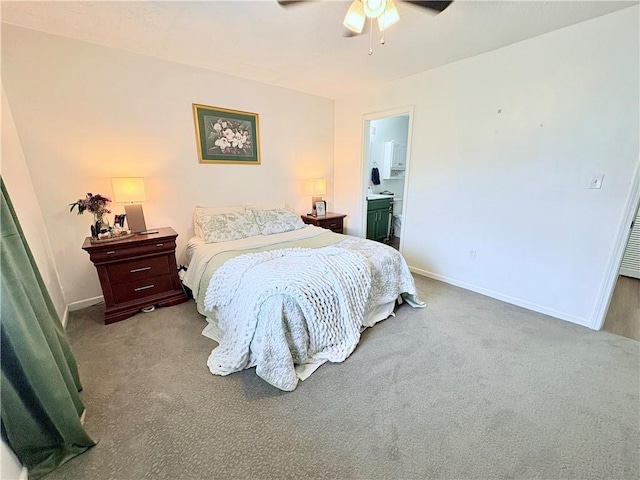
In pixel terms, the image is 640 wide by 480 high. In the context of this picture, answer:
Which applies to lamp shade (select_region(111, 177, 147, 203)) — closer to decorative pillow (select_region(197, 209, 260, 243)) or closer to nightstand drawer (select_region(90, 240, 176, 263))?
nightstand drawer (select_region(90, 240, 176, 263))

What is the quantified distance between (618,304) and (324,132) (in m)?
4.08

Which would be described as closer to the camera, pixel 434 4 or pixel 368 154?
pixel 434 4

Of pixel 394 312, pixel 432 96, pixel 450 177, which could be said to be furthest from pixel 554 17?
pixel 394 312

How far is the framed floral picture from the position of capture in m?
2.98

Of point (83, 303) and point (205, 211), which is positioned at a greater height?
point (205, 211)

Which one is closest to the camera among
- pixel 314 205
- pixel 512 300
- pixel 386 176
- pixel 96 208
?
pixel 96 208

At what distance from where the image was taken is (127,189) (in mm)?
2404

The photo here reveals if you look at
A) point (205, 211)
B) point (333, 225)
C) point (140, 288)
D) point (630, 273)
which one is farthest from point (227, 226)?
point (630, 273)

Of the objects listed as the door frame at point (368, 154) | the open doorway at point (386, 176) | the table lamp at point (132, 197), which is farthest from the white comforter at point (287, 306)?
the open doorway at point (386, 176)

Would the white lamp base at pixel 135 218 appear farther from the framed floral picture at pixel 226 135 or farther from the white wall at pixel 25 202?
the framed floral picture at pixel 226 135

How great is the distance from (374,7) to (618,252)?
8.57 ft

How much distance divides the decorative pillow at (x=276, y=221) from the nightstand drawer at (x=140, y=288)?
1.12 m

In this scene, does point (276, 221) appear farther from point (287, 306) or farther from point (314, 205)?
point (287, 306)

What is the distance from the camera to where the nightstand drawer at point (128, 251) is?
2192 mm
